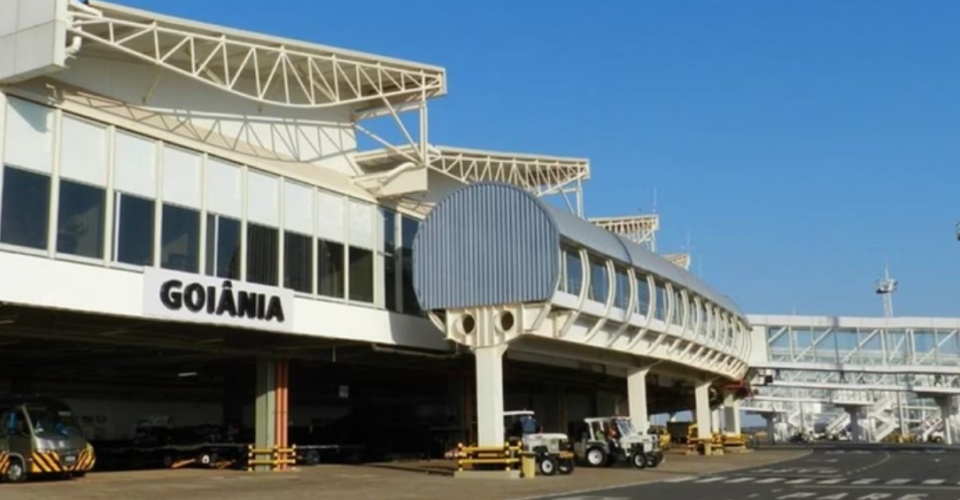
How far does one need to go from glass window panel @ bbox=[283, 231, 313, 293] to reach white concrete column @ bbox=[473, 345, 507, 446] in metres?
6.65

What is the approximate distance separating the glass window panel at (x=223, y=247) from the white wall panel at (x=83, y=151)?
402 centimetres

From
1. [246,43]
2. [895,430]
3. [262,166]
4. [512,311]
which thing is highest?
[246,43]

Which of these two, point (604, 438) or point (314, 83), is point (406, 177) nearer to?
point (314, 83)

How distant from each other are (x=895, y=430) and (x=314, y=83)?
116490 mm

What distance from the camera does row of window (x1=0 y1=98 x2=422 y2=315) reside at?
23.5 meters

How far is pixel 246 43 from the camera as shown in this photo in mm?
30516

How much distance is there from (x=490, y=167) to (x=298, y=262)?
714 inches

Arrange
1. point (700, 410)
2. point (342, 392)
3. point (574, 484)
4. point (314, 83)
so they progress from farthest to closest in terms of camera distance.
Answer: point (700, 410) < point (342, 392) < point (314, 83) < point (574, 484)

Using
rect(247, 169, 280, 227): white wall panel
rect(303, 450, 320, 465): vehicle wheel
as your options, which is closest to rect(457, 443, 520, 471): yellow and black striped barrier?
rect(247, 169, 280, 227): white wall panel

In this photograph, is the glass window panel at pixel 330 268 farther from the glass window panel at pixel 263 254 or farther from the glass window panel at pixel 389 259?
the glass window panel at pixel 389 259

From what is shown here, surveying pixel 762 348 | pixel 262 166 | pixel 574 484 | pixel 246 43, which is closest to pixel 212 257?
pixel 262 166

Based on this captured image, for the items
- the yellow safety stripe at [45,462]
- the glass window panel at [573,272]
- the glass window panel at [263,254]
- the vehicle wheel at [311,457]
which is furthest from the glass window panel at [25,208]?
the vehicle wheel at [311,457]

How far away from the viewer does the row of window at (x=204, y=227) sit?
23547 millimetres

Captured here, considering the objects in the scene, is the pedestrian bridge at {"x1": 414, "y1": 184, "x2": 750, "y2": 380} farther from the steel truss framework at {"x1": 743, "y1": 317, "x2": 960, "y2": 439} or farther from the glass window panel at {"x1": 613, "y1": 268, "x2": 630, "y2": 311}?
the steel truss framework at {"x1": 743, "y1": 317, "x2": 960, "y2": 439}
